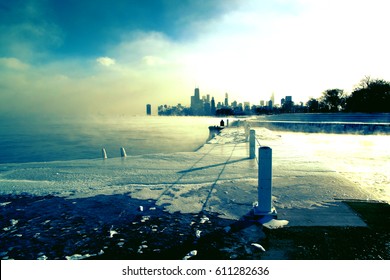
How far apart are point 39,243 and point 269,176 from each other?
4411mm

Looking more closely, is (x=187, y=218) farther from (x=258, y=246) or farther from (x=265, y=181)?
(x=265, y=181)

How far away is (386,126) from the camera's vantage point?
2703cm

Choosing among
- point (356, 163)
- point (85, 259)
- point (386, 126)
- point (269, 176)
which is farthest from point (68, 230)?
point (386, 126)

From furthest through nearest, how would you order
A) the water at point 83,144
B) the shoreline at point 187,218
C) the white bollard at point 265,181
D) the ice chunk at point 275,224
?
the water at point 83,144 < the white bollard at point 265,181 < the ice chunk at point 275,224 < the shoreline at point 187,218

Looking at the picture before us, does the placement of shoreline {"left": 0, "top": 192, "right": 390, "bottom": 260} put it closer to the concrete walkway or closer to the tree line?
the concrete walkway

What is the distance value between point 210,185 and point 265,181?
2424 millimetres

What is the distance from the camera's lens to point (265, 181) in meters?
4.89

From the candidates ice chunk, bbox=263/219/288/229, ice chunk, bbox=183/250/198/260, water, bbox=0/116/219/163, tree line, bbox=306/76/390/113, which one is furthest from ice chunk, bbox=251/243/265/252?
tree line, bbox=306/76/390/113

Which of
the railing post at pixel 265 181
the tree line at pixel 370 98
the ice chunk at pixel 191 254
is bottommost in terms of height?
the ice chunk at pixel 191 254

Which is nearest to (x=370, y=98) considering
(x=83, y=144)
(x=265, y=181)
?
(x=83, y=144)

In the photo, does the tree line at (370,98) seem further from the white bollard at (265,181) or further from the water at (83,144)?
the white bollard at (265,181)

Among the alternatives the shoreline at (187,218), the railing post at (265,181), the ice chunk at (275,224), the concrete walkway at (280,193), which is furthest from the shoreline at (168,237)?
the railing post at (265,181)

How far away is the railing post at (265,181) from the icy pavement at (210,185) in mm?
349

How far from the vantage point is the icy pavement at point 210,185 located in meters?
5.24
